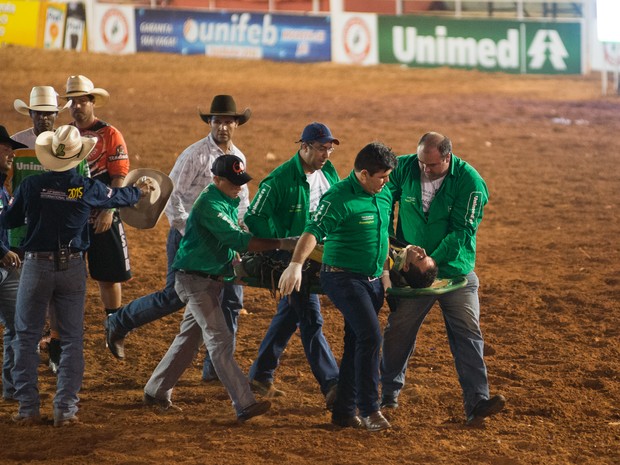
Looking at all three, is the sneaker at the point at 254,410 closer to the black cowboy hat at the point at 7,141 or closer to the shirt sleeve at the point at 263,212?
the shirt sleeve at the point at 263,212

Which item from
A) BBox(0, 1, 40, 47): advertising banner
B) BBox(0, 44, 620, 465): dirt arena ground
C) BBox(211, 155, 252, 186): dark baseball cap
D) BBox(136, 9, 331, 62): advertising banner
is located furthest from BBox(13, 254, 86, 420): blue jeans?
BBox(0, 1, 40, 47): advertising banner

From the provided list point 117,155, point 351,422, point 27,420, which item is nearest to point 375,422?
point 351,422

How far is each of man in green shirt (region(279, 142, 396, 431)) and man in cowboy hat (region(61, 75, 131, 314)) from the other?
7.82ft

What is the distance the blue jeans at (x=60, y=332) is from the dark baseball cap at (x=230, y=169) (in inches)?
49.1

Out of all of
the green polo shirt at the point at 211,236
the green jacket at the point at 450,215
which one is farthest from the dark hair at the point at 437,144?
the green polo shirt at the point at 211,236

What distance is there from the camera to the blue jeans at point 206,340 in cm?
768

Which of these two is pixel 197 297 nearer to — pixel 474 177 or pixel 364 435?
Answer: pixel 364 435

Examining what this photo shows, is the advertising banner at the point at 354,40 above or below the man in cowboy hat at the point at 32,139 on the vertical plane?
above

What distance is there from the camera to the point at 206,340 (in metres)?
7.73

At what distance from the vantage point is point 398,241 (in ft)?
26.3

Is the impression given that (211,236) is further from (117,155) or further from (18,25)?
(18,25)

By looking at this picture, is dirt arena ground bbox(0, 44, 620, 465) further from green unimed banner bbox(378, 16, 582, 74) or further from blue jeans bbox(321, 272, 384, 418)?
green unimed banner bbox(378, 16, 582, 74)

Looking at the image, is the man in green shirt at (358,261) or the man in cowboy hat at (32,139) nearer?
the man in green shirt at (358,261)

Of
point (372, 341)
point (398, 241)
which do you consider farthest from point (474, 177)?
point (372, 341)
